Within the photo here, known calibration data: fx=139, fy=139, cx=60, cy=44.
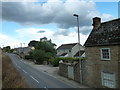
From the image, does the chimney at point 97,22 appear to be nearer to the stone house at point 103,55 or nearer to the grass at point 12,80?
the stone house at point 103,55

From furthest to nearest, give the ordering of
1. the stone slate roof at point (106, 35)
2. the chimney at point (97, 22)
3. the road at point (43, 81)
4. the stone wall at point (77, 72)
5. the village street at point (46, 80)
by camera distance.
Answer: the stone wall at point (77, 72) → the chimney at point (97, 22) → the village street at point (46, 80) → the road at point (43, 81) → the stone slate roof at point (106, 35)

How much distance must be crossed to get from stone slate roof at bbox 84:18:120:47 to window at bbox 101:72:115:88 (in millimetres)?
3718

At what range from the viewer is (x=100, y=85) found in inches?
679

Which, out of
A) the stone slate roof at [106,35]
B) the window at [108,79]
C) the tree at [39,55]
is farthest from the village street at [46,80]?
the tree at [39,55]

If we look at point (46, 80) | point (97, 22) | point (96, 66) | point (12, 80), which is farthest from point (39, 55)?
point (12, 80)

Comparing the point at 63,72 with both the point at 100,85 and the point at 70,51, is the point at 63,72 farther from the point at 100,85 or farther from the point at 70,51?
the point at 70,51

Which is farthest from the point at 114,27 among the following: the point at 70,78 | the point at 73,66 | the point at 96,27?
the point at 70,78

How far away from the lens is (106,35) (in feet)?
60.1

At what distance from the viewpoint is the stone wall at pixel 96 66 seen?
622 inches

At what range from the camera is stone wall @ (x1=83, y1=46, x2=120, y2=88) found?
622 inches

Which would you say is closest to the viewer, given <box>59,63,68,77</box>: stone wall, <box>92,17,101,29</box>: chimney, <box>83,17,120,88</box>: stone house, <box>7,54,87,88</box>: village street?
<box>83,17,120,88</box>: stone house

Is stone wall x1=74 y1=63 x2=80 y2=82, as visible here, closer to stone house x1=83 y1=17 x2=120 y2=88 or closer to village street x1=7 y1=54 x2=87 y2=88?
village street x1=7 y1=54 x2=87 y2=88

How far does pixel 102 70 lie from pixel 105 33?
5.07 meters

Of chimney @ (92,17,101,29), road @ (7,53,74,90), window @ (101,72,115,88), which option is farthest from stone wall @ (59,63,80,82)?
chimney @ (92,17,101,29)
